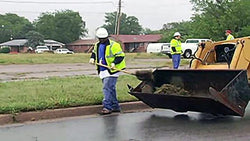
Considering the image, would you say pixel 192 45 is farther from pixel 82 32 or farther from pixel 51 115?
pixel 82 32

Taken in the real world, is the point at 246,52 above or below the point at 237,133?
above

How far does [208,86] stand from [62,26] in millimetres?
90915

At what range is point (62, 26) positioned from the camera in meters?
97.4

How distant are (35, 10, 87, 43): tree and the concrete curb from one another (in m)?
88.3

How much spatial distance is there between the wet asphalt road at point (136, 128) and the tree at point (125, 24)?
10122 cm

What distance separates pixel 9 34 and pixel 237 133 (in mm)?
105669

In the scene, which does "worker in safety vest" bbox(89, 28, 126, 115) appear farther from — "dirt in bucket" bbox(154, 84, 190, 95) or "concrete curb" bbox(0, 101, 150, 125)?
"dirt in bucket" bbox(154, 84, 190, 95)

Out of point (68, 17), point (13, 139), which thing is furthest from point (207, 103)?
point (68, 17)

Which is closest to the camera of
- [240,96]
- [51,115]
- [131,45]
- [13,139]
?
[13,139]

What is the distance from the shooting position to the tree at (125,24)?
110188mm

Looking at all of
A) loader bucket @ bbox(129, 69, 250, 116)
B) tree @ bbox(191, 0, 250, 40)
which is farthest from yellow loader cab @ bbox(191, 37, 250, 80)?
tree @ bbox(191, 0, 250, 40)

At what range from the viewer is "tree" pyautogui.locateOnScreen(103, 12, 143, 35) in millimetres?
110188

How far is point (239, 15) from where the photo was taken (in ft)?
130

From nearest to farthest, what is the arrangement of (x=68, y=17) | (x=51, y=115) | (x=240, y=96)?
(x=240, y=96) < (x=51, y=115) < (x=68, y=17)
